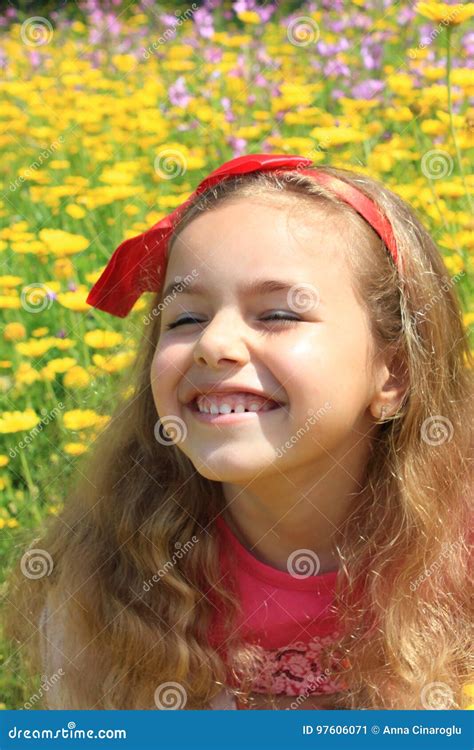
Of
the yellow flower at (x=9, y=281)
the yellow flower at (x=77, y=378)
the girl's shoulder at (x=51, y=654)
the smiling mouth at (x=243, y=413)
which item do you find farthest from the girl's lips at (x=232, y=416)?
Result: the yellow flower at (x=9, y=281)

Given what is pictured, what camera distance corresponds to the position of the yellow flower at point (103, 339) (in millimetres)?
2033

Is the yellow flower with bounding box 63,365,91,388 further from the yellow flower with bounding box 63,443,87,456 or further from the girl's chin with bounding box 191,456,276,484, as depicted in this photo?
the girl's chin with bounding box 191,456,276,484

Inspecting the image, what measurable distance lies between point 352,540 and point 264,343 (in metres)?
0.33

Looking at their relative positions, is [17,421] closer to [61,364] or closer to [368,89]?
[61,364]

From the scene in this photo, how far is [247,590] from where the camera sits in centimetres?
154

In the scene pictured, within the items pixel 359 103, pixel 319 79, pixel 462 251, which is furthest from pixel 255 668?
pixel 319 79

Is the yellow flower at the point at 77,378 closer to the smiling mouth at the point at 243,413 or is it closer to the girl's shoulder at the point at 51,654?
the girl's shoulder at the point at 51,654

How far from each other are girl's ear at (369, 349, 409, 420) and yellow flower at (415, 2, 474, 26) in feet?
2.15

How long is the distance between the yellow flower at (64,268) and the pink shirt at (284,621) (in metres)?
0.79

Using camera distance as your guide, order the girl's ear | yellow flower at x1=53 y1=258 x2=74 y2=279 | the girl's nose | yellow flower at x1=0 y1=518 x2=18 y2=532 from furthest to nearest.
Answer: yellow flower at x1=53 y1=258 x2=74 y2=279
yellow flower at x1=0 y1=518 x2=18 y2=532
the girl's ear
the girl's nose

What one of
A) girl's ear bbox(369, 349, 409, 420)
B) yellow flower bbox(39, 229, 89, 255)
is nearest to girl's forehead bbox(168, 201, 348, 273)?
girl's ear bbox(369, 349, 409, 420)

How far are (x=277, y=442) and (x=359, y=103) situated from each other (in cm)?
144

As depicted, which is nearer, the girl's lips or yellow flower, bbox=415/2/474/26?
the girl's lips

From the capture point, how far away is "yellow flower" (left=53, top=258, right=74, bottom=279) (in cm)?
219
